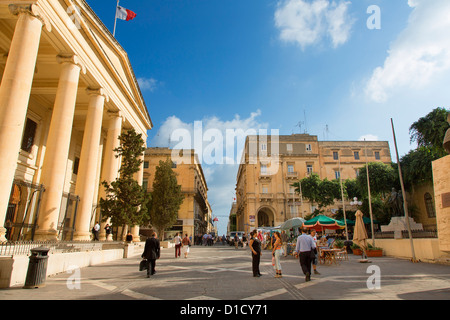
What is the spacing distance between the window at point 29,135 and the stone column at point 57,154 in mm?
7477

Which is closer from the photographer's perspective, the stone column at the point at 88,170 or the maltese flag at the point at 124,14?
the stone column at the point at 88,170

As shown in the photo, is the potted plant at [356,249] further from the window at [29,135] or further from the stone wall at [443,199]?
the window at [29,135]

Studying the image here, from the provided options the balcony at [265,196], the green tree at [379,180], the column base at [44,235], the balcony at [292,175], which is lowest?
the column base at [44,235]

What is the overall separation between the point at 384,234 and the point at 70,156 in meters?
24.4

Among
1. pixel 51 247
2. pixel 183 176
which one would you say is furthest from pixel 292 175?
pixel 51 247

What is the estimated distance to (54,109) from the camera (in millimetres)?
13266

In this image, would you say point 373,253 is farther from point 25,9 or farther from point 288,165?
point 288,165

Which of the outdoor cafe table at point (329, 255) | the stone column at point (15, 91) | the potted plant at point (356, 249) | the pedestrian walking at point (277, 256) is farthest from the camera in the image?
the potted plant at point (356, 249)

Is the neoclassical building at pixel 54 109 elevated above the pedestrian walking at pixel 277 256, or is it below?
above

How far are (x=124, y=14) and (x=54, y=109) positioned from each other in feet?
32.2

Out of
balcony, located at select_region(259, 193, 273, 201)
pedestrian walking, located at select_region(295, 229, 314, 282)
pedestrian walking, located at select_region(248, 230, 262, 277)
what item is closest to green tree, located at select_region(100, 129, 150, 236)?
pedestrian walking, located at select_region(248, 230, 262, 277)

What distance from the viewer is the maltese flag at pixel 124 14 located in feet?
62.2

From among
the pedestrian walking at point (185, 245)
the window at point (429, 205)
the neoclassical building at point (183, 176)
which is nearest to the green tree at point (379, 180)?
the window at point (429, 205)
